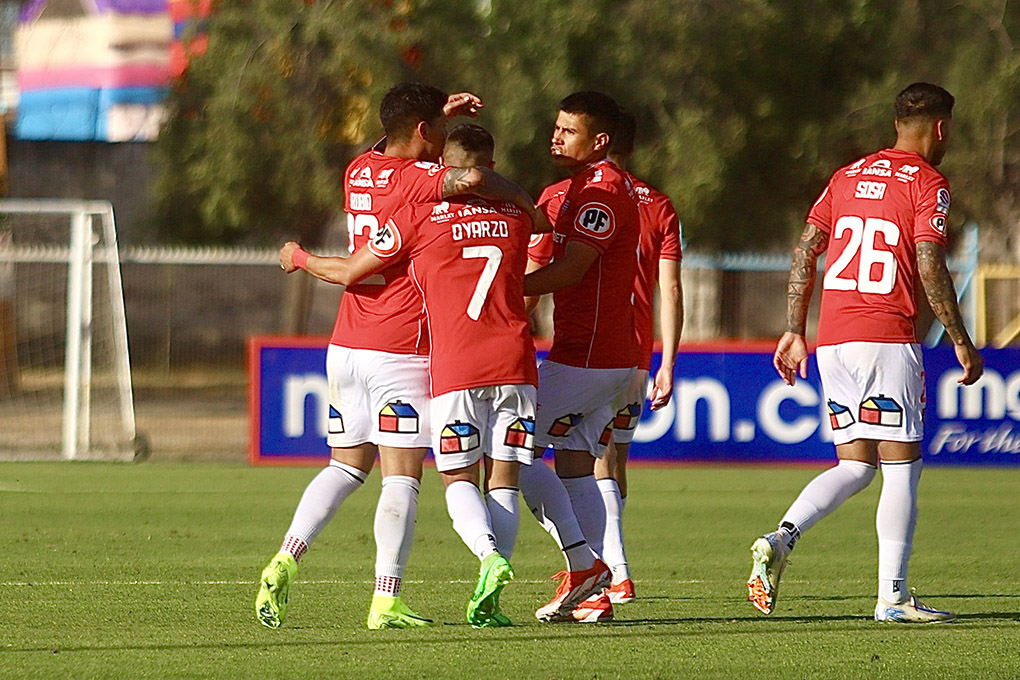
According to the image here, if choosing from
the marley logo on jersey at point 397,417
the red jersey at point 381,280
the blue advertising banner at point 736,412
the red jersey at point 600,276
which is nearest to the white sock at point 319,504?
the marley logo on jersey at point 397,417

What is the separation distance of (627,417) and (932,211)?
Answer: 1676 mm

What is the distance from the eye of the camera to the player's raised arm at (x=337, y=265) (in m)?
6.38

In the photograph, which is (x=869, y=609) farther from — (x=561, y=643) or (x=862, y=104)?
(x=862, y=104)

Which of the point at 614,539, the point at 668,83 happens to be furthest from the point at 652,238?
the point at 668,83

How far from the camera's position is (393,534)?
6422mm

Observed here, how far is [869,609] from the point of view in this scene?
721 cm

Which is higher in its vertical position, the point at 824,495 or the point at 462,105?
the point at 462,105

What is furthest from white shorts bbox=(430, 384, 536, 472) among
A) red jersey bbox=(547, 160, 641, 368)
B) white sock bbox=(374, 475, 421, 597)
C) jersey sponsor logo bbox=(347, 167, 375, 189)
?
jersey sponsor logo bbox=(347, 167, 375, 189)

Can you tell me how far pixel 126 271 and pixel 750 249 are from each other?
35.7ft

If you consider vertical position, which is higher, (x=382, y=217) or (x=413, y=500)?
(x=382, y=217)

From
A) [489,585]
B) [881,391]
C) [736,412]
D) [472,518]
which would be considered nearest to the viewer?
[489,585]

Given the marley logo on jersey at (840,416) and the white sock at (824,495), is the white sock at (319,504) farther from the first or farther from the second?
the marley logo on jersey at (840,416)

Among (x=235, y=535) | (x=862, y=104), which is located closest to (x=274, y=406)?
(x=235, y=535)

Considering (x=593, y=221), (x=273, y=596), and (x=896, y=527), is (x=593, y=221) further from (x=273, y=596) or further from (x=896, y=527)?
(x=273, y=596)
